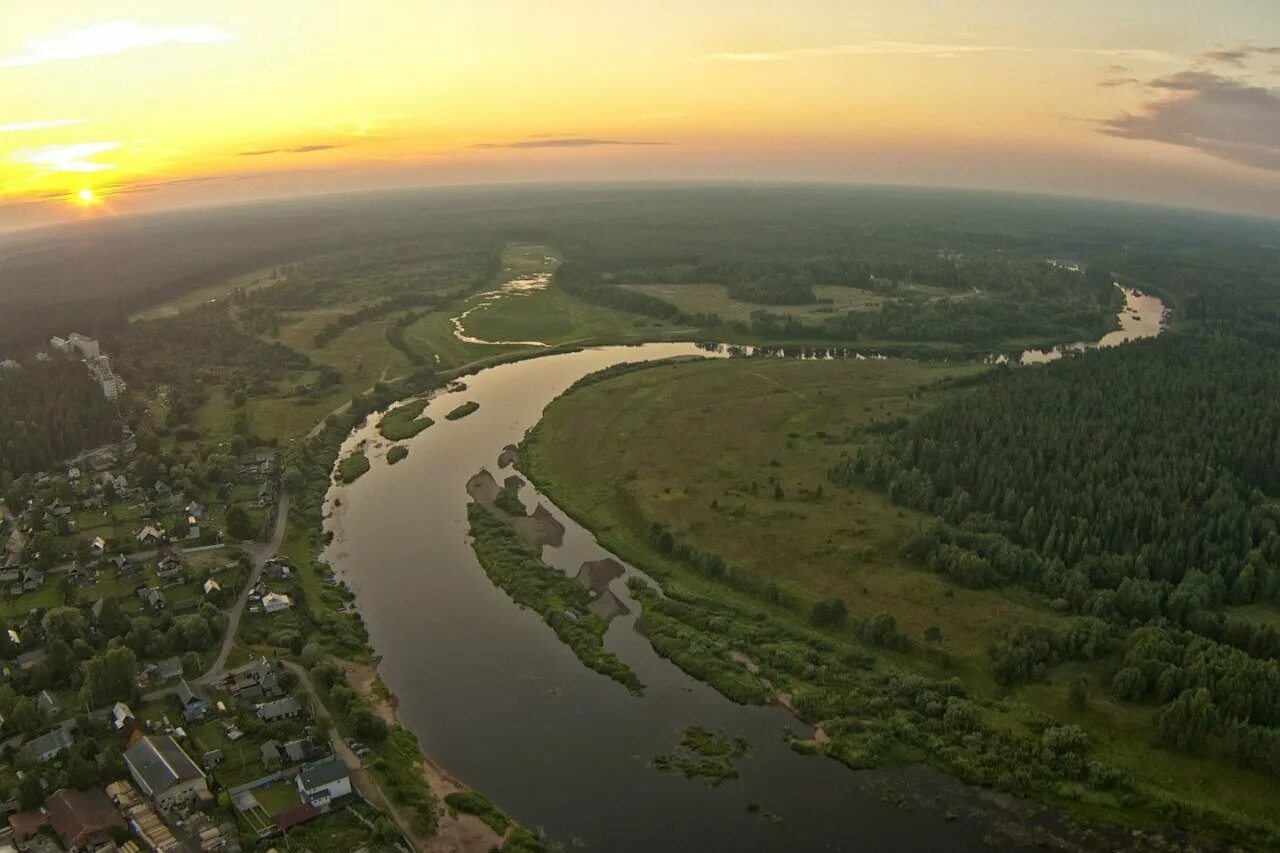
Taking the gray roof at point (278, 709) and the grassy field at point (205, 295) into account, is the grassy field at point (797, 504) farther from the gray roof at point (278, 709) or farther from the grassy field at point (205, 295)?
the grassy field at point (205, 295)

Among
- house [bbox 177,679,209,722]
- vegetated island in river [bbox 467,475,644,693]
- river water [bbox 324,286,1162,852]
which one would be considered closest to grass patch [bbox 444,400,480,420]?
vegetated island in river [bbox 467,475,644,693]

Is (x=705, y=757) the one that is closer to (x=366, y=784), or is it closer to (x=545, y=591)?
(x=366, y=784)

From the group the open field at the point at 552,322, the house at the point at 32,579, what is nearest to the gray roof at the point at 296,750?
the house at the point at 32,579

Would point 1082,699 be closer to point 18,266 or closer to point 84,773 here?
point 84,773

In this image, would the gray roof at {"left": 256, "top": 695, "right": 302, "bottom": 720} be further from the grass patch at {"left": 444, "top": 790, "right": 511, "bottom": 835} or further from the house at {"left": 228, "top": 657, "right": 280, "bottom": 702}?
the grass patch at {"left": 444, "top": 790, "right": 511, "bottom": 835}

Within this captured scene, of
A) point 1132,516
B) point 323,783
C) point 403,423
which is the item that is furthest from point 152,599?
point 1132,516

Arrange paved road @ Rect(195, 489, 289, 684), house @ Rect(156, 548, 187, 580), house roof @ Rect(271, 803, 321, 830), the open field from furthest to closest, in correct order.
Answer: the open field → house @ Rect(156, 548, 187, 580) → paved road @ Rect(195, 489, 289, 684) → house roof @ Rect(271, 803, 321, 830)
